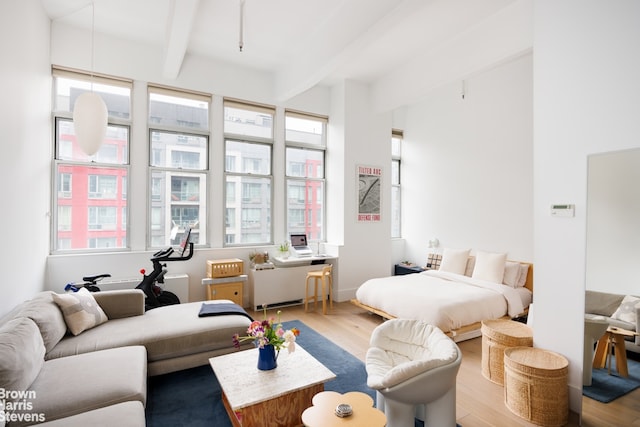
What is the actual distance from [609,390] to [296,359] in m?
2.27

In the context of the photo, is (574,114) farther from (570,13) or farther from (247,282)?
(247,282)

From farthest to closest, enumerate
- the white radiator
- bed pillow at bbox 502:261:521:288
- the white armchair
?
bed pillow at bbox 502:261:521:288 < the white radiator < the white armchair

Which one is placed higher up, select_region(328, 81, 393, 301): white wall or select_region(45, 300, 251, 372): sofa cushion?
select_region(328, 81, 393, 301): white wall

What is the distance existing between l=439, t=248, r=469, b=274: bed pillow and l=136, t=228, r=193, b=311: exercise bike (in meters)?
3.96

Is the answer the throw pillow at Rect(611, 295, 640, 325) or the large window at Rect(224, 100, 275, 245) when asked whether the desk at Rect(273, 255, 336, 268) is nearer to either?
the large window at Rect(224, 100, 275, 245)

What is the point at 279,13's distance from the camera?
3699 millimetres

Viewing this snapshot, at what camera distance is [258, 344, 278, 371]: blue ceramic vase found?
2.36 m

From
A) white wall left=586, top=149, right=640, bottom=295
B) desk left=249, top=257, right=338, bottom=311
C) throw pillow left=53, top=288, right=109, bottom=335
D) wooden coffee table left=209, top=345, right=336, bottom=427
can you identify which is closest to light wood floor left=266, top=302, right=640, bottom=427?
desk left=249, top=257, right=338, bottom=311

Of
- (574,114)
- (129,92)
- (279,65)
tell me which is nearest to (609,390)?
(574,114)

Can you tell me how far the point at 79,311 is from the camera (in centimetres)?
280

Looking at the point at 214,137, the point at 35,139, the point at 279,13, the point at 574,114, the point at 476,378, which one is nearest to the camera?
the point at 574,114

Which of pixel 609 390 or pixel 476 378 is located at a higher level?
pixel 609 390

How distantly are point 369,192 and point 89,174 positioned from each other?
4315 millimetres

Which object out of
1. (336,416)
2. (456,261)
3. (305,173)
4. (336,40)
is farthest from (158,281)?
(456,261)
